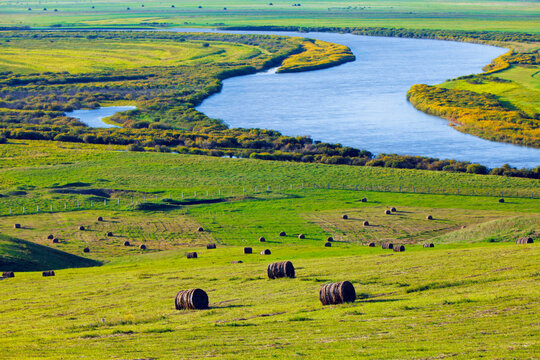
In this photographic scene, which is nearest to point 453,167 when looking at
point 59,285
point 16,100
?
point 59,285

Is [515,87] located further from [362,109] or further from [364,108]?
[362,109]

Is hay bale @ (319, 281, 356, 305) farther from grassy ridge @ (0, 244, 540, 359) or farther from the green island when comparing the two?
grassy ridge @ (0, 244, 540, 359)

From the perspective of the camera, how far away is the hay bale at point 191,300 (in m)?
27.0

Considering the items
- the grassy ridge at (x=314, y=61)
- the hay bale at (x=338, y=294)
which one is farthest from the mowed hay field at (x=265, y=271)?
the grassy ridge at (x=314, y=61)

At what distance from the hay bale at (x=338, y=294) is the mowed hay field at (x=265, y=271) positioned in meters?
0.34

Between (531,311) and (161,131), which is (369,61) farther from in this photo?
(531,311)

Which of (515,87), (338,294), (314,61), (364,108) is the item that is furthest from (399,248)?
(314,61)

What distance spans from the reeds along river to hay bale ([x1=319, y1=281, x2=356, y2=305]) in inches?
2649

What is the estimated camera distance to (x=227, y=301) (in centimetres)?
2836

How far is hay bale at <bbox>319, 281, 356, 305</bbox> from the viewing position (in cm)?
2575

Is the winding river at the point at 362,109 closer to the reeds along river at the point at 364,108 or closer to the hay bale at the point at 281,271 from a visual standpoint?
the reeds along river at the point at 364,108

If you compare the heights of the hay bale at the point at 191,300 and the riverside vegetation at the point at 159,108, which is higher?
the riverside vegetation at the point at 159,108

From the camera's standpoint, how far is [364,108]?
125125 millimetres

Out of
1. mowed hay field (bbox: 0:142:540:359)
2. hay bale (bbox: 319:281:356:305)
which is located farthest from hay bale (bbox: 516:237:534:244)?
hay bale (bbox: 319:281:356:305)
